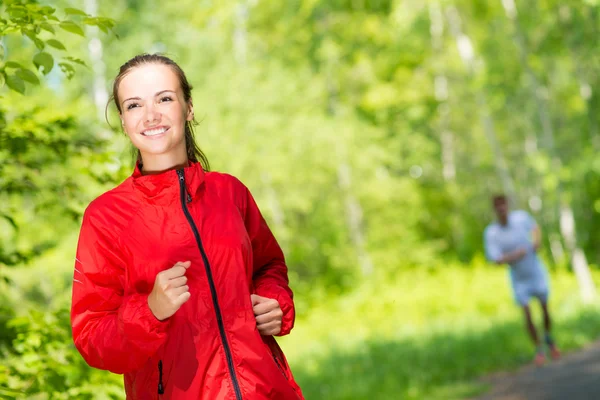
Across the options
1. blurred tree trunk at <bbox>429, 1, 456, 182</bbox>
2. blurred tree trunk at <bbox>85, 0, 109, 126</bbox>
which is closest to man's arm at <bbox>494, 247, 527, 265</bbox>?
blurred tree trunk at <bbox>429, 1, 456, 182</bbox>

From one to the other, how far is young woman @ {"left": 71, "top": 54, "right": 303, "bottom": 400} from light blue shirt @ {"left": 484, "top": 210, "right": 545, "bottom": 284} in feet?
27.6

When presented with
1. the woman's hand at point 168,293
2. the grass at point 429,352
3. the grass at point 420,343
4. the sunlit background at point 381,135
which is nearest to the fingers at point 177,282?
the woman's hand at point 168,293

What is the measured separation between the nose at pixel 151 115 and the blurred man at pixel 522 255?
8347 mm

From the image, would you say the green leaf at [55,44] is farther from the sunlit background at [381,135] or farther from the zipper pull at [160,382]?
the sunlit background at [381,135]

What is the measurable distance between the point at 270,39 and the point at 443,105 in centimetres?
721

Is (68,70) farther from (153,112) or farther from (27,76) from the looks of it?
(153,112)

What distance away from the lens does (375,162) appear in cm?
2798

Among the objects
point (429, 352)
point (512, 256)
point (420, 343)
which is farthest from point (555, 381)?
point (420, 343)

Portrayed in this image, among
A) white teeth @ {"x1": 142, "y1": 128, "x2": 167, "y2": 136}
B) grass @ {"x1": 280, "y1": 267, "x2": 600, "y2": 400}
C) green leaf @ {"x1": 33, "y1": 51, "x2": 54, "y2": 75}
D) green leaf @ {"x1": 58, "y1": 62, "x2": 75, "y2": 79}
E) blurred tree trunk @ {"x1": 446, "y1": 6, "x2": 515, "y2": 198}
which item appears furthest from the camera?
blurred tree trunk @ {"x1": 446, "y1": 6, "x2": 515, "y2": 198}

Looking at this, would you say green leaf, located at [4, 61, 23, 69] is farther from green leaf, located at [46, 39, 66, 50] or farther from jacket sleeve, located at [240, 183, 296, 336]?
jacket sleeve, located at [240, 183, 296, 336]

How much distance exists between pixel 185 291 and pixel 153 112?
1.80ft

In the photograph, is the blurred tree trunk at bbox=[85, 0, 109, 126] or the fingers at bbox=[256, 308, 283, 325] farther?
the blurred tree trunk at bbox=[85, 0, 109, 126]

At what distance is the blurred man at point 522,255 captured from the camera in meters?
10.4

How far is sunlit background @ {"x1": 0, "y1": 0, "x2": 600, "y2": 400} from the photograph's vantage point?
18.5 metres
